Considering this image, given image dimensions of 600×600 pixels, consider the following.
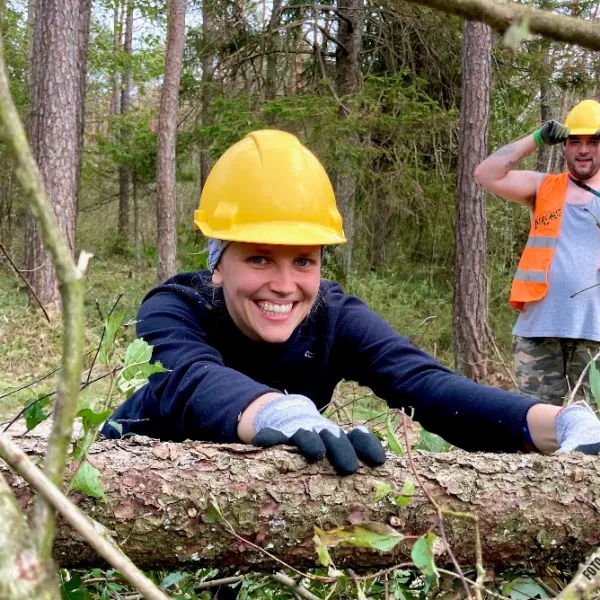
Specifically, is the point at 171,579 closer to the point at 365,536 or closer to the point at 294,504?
the point at 294,504

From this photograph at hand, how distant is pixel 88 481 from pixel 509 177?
4.33m

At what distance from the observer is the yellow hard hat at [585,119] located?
4801 millimetres

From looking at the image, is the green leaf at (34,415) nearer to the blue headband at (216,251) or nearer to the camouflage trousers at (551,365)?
the blue headband at (216,251)

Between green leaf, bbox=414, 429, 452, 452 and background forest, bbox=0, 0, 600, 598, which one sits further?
background forest, bbox=0, 0, 600, 598

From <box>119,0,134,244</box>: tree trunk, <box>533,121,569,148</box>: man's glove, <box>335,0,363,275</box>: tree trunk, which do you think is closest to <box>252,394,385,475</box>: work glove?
<box>533,121,569,148</box>: man's glove

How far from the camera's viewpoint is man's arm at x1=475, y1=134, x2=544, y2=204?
498 cm

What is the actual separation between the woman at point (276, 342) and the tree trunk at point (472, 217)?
5.87m

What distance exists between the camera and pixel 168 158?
11148 mm

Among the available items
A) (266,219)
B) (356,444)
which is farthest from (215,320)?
(356,444)

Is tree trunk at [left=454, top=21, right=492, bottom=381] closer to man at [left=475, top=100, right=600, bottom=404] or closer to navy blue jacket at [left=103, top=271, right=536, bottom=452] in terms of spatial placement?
man at [left=475, top=100, right=600, bottom=404]

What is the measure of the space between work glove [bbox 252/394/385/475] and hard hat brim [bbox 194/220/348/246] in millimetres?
629

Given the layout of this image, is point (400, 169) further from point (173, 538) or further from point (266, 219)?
point (173, 538)

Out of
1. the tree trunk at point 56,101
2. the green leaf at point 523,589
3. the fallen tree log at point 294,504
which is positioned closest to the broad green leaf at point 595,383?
the fallen tree log at point 294,504

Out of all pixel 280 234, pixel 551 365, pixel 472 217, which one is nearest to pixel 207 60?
pixel 472 217
